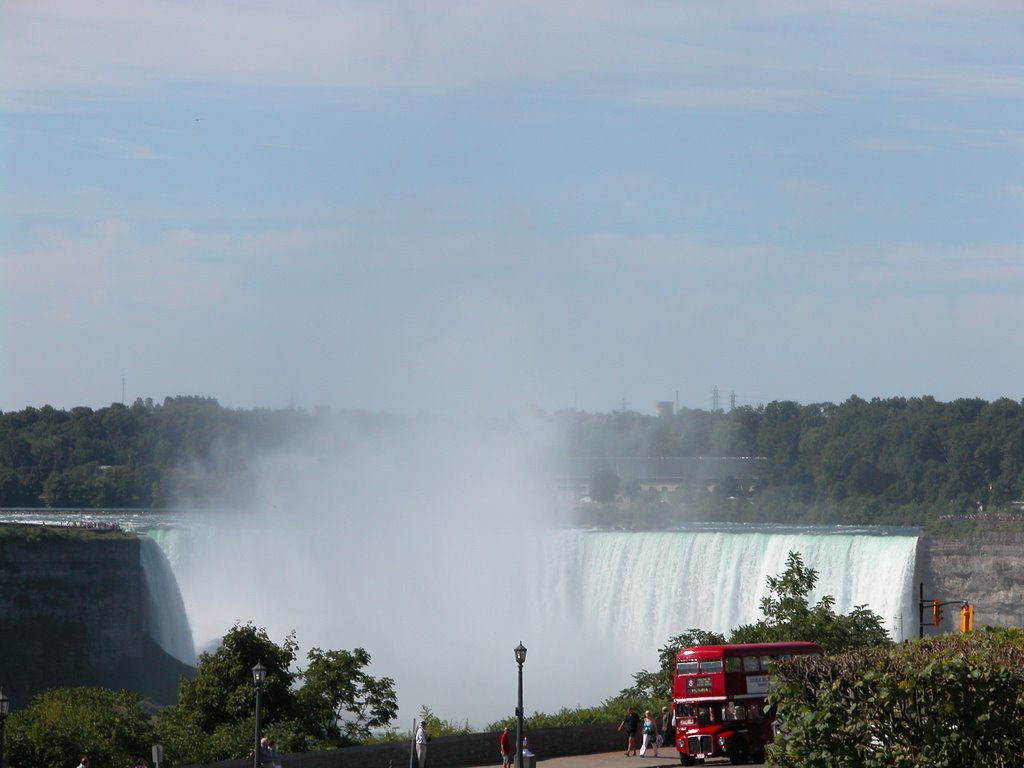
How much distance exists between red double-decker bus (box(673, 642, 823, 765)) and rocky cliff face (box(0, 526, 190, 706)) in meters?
37.9

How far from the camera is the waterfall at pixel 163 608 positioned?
75.6m

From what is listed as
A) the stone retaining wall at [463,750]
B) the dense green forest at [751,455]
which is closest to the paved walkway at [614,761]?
the stone retaining wall at [463,750]

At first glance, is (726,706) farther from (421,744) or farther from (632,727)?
(421,744)

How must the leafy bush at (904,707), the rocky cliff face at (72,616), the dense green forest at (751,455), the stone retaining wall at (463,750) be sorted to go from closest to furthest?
the leafy bush at (904,707) → the stone retaining wall at (463,750) → the rocky cliff face at (72,616) → the dense green forest at (751,455)

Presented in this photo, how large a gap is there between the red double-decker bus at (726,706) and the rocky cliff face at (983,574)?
44102 millimetres

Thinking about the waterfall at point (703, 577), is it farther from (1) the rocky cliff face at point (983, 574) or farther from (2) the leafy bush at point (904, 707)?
(2) the leafy bush at point (904, 707)

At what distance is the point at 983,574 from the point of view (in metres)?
78.2

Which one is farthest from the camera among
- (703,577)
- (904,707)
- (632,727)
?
(703,577)

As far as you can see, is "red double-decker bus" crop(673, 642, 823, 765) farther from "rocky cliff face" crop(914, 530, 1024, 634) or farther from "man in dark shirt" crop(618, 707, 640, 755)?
"rocky cliff face" crop(914, 530, 1024, 634)

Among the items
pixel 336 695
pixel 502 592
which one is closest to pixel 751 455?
pixel 502 592

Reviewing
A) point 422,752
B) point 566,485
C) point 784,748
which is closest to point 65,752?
point 422,752

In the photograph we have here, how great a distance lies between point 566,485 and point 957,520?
42.0m

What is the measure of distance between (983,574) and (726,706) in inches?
1967

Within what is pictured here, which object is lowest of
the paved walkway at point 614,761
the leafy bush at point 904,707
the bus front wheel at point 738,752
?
the paved walkway at point 614,761
